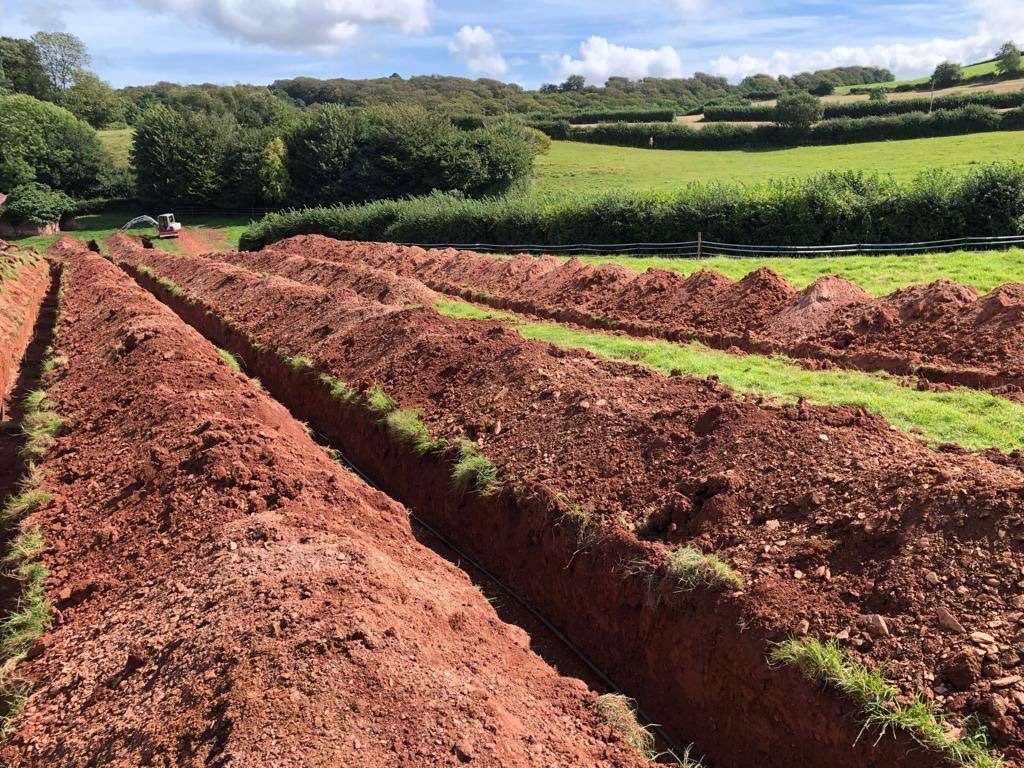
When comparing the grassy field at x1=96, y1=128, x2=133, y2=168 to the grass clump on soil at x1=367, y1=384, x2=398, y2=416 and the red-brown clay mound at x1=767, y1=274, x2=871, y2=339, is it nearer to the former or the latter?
the grass clump on soil at x1=367, y1=384, x2=398, y2=416

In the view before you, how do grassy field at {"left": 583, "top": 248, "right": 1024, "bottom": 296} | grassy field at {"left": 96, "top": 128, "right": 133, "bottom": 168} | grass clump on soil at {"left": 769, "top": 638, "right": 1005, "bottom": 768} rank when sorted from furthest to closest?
grassy field at {"left": 96, "top": 128, "right": 133, "bottom": 168} → grassy field at {"left": 583, "top": 248, "right": 1024, "bottom": 296} → grass clump on soil at {"left": 769, "top": 638, "right": 1005, "bottom": 768}

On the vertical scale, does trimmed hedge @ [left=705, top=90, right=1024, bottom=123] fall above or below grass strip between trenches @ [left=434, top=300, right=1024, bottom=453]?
above

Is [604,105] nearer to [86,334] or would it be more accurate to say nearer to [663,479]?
[86,334]

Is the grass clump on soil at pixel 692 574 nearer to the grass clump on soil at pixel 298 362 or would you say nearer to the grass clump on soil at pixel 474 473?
the grass clump on soil at pixel 474 473

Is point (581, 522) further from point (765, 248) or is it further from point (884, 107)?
point (884, 107)

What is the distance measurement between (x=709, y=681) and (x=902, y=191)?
20.6m

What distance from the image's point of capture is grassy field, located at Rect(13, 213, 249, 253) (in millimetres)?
45312

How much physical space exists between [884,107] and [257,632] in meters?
70.5

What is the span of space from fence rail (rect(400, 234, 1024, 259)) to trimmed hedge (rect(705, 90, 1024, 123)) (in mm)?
44328

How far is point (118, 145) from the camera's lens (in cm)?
7488

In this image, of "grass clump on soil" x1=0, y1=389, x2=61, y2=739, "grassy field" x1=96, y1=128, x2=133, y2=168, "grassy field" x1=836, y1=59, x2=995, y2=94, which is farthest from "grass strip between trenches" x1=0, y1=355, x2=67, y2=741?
"grassy field" x1=836, y1=59, x2=995, y2=94

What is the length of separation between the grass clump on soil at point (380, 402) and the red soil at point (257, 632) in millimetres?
1646

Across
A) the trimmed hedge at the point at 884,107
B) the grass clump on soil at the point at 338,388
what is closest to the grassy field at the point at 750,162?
the trimmed hedge at the point at 884,107

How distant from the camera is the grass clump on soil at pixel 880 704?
3.84 meters
